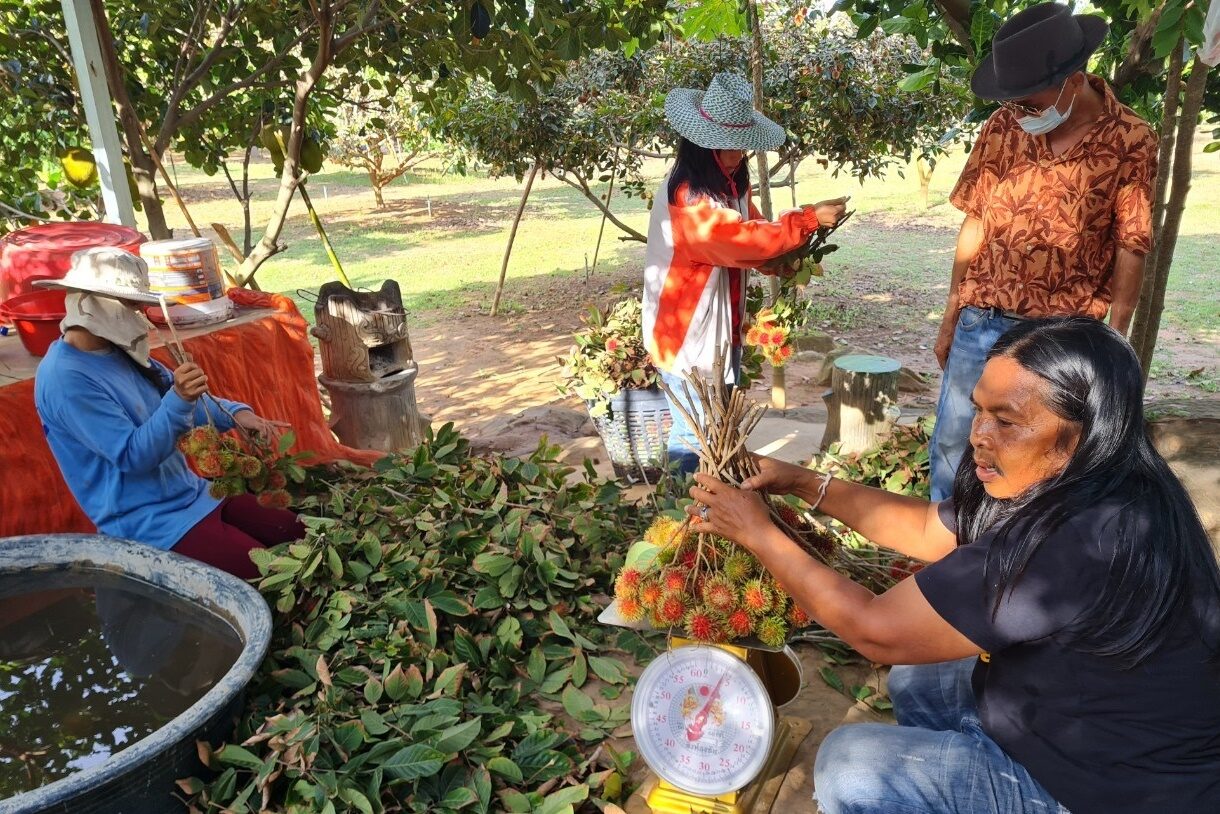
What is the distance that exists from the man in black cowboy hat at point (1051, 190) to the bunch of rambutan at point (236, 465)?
7.42ft

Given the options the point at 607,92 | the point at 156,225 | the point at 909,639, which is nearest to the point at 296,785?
the point at 909,639

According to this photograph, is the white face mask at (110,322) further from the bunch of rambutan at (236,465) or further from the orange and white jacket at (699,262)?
the orange and white jacket at (699,262)

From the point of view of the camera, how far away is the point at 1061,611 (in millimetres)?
1321

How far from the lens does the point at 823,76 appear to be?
20.9 ft

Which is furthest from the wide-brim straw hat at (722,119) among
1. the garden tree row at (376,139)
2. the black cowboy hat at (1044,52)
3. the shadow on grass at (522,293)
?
the garden tree row at (376,139)

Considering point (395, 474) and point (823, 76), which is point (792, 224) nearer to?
point (395, 474)

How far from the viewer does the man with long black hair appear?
4.34ft

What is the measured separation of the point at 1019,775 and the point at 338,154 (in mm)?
19456

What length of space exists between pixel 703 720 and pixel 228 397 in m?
2.61

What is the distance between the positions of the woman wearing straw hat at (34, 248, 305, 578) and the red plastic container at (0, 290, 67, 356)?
2.41 ft

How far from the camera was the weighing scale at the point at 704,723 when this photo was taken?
5.41 feet

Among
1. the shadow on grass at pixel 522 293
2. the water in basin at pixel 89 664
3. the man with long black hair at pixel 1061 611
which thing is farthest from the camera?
the shadow on grass at pixel 522 293

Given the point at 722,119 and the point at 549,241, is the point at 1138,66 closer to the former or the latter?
the point at 722,119

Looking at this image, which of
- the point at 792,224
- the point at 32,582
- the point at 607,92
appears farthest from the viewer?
the point at 607,92
